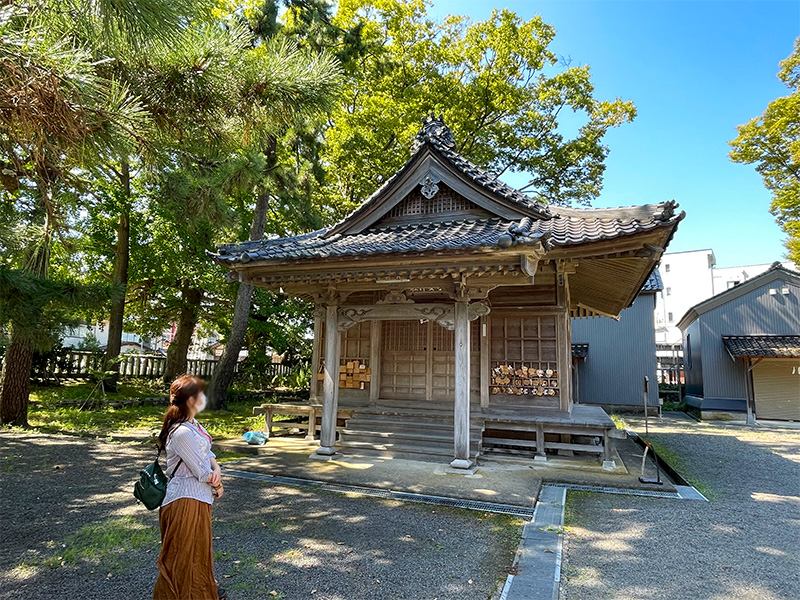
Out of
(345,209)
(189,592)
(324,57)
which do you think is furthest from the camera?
(345,209)

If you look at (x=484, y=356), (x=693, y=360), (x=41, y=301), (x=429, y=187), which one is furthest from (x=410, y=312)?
(x=693, y=360)

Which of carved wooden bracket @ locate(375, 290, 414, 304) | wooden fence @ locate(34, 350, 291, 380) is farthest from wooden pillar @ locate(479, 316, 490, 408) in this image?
wooden fence @ locate(34, 350, 291, 380)

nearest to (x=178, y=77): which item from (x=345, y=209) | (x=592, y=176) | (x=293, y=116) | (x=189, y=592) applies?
(x=293, y=116)

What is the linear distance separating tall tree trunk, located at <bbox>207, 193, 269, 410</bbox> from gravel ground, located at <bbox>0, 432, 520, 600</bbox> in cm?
A: 875

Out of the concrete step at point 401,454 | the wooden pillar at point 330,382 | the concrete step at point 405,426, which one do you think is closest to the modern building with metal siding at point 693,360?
the concrete step at point 405,426

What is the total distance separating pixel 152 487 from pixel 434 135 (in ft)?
26.9

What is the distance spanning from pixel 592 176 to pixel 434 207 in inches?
507

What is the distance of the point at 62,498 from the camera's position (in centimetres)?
571

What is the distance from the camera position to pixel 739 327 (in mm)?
19328

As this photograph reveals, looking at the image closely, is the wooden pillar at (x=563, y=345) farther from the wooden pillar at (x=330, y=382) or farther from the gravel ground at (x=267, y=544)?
the wooden pillar at (x=330, y=382)

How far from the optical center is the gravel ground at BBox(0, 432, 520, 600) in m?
3.56

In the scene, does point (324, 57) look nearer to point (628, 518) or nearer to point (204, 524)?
point (204, 524)

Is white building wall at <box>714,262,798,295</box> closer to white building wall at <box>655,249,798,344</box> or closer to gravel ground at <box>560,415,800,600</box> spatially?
white building wall at <box>655,249,798,344</box>

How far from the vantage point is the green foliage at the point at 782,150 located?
709 inches
